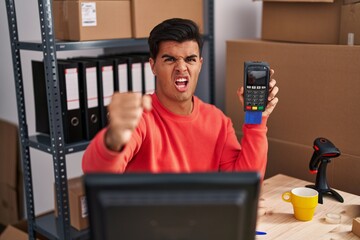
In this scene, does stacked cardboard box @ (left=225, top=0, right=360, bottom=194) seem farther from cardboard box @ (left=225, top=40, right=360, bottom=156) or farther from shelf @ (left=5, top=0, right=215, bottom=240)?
shelf @ (left=5, top=0, right=215, bottom=240)

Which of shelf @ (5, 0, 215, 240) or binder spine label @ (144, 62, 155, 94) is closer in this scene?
shelf @ (5, 0, 215, 240)

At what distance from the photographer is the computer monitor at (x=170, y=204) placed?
71 centimetres

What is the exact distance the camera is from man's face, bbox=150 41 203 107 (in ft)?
4.61

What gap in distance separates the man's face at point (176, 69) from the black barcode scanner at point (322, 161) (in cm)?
47

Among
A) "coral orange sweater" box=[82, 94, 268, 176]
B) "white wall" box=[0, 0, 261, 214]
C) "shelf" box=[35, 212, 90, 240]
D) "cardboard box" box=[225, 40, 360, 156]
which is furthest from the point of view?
"white wall" box=[0, 0, 261, 214]

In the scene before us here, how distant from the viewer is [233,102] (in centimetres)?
204

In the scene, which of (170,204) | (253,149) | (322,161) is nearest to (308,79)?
(322,161)

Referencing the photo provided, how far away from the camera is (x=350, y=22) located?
1.68m

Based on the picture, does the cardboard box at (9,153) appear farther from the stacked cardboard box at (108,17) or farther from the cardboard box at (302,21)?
the cardboard box at (302,21)

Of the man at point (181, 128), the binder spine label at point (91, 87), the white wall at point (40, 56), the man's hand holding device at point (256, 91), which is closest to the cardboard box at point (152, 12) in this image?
the binder spine label at point (91, 87)

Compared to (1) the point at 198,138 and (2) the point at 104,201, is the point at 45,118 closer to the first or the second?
(1) the point at 198,138

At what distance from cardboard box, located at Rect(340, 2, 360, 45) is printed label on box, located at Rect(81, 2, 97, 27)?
958 millimetres

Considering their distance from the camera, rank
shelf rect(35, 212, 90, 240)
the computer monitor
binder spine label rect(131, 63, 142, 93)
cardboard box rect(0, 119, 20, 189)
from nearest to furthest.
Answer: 1. the computer monitor
2. shelf rect(35, 212, 90, 240)
3. binder spine label rect(131, 63, 142, 93)
4. cardboard box rect(0, 119, 20, 189)

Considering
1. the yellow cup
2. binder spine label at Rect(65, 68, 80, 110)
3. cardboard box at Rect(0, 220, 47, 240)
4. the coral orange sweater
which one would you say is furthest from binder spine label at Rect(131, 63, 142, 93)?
the yellow cup
